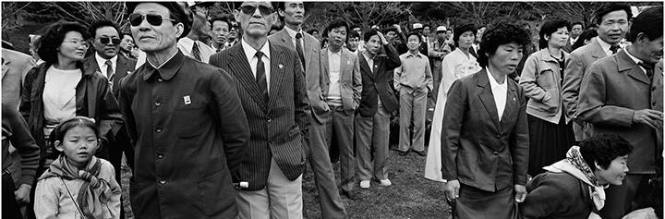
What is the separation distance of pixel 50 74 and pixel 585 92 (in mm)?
3792

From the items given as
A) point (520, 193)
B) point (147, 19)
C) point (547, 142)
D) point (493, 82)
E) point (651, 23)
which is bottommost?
point (547, 142)

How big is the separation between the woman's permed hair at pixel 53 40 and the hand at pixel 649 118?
3.87 meters

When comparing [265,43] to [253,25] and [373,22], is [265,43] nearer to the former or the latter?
[253,25]

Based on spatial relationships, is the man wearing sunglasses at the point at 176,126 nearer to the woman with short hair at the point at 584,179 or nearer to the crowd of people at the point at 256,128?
the crowd of people at the point at 256,128

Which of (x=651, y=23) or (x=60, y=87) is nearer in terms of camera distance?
(x=651, y=23)

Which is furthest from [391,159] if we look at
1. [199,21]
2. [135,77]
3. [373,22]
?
[373,22]

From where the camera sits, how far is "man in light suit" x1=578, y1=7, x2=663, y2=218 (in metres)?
3.81

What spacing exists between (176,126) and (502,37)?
2222mm

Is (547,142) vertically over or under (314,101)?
under

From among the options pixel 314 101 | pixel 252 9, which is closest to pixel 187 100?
pixel 252 9

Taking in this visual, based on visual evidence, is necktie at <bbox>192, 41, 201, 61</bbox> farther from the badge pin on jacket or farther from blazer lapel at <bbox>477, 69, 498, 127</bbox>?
blazer lapel at <bbox>477, 69, 498, 127</bbox>

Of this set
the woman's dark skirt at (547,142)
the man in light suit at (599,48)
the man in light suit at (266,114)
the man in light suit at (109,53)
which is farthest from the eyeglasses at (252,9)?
the woman's dark skirt at (547,142)

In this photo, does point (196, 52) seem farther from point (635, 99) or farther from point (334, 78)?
point (635, 99)

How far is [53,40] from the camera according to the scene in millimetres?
4387
